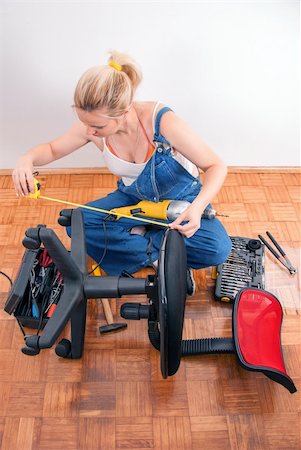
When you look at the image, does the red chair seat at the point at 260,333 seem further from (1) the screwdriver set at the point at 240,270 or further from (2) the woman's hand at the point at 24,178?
(2) the woman's hand at the point at 24,178

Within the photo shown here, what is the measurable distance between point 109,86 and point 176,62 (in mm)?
753

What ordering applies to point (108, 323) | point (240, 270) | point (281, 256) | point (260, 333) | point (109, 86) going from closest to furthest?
1. point (109, 86)
2. point (260, 333)
3. point (108, 323)
4. point (240, 270)
5. point (281, 256)

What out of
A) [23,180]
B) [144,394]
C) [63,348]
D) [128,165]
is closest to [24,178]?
[23,180]

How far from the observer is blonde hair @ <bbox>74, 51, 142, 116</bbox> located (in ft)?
4.64

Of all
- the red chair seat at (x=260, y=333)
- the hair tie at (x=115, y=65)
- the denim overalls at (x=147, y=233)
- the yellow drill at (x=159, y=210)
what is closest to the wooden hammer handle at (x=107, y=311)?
the denim overalls at (x=147, y=233)

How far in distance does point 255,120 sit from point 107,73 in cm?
103

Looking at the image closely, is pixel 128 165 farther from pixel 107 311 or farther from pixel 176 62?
pixel 176 62

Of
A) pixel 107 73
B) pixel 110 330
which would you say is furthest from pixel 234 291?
pixel 107 73

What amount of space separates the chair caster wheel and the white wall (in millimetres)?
946

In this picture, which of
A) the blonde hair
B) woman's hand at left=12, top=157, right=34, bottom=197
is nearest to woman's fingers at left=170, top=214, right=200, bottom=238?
the blonde hair

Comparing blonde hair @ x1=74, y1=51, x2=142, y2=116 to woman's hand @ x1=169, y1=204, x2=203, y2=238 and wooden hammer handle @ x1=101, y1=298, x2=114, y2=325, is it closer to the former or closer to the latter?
woman's hand @ x1=169, y1=204, x2=203, y2=238

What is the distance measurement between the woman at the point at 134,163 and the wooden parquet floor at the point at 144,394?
0.74ft

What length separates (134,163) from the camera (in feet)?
5.55

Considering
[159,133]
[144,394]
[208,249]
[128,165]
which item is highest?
[159,133]
